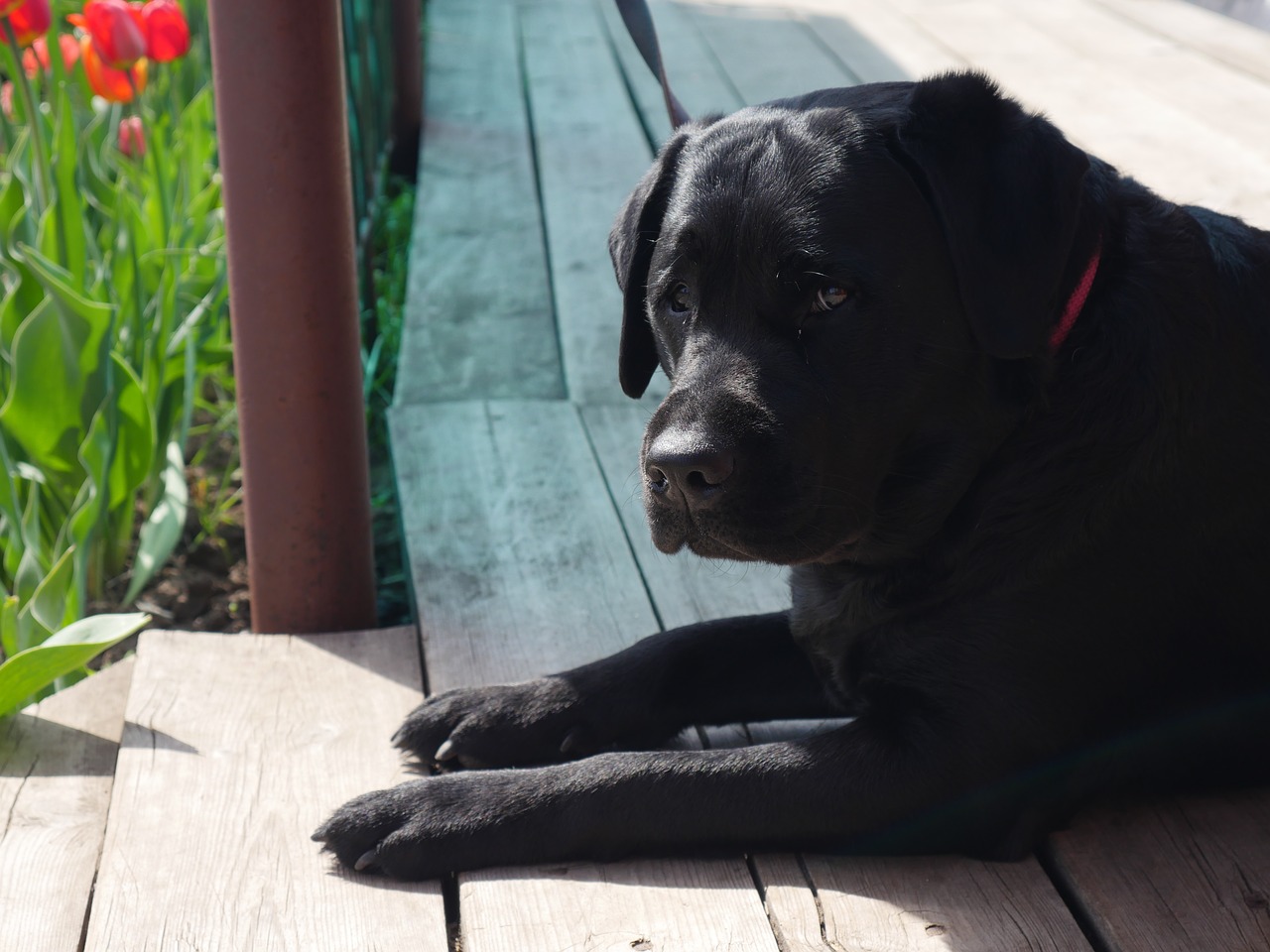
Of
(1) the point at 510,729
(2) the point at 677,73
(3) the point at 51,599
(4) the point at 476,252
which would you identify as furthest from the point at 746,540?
(2) the point at 677,73

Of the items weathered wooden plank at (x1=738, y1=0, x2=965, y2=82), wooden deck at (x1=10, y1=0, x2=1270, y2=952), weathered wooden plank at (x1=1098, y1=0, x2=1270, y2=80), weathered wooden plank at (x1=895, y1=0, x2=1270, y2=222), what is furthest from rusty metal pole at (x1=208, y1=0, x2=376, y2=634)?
weathered wooden plank at (x1=1098, y1=0, x2=1270, y2=80)

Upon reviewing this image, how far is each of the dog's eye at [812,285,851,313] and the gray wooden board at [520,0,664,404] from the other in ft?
4.77

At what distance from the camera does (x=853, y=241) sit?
165 centimetres

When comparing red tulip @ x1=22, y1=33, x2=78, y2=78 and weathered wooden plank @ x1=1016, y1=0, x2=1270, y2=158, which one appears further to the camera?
weathered wooden plank @ x1=1016, y1=0, x2=1270, y2=158

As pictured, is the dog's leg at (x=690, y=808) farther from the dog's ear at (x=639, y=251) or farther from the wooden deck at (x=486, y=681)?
the dog's ear at (x=639, y=251)

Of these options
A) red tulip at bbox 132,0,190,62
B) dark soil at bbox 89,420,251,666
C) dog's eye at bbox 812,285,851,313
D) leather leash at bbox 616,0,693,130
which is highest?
leather leash at bbox 616,0,693,130

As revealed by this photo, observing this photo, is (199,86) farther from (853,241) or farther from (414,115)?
(853,241)

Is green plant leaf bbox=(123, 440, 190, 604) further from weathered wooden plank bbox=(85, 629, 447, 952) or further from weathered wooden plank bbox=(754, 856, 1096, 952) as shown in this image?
weathered wooden plank bbox=(754, 856, 1096, 952)

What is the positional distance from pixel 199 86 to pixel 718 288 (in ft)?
9.96

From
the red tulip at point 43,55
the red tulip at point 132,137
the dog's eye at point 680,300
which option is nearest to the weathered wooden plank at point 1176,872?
the dog's eye at point 680,300

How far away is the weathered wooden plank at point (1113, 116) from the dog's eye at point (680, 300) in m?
2.47

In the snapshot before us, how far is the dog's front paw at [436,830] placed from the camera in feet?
5.32

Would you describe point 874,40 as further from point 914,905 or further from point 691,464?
point 914,905

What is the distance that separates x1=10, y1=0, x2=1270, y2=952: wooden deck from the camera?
153cm
